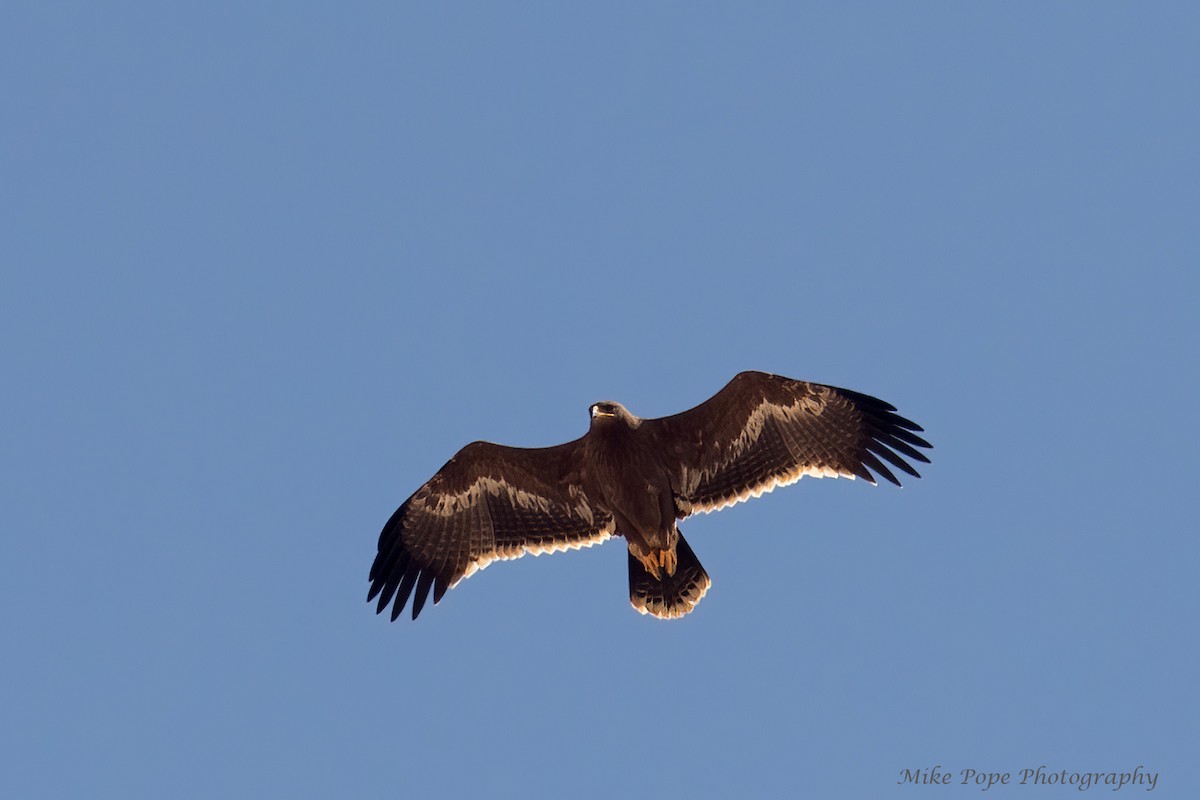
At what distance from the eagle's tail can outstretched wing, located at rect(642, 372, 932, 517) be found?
46 cm

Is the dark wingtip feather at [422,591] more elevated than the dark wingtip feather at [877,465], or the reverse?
the dark wingtip feather at [877,465]

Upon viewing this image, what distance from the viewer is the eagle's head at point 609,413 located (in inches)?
408

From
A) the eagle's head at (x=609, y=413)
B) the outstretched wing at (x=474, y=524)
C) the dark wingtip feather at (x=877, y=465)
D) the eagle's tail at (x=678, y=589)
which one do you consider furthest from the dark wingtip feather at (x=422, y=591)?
the dark wingtip feather at (x=877, y=465)

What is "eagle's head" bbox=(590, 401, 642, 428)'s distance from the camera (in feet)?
34.0

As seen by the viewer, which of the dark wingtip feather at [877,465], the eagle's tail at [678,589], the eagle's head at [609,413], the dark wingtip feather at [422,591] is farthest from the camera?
the dark wingtip feather at [422,591]

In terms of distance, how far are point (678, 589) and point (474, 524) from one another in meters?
2.21

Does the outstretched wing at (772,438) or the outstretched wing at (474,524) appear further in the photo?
the outstretched wing at (474,524)

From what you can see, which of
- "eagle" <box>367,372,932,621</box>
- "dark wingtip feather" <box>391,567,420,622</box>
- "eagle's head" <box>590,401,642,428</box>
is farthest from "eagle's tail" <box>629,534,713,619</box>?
"dark wingtip feather" <box>391,567,420,622</box>

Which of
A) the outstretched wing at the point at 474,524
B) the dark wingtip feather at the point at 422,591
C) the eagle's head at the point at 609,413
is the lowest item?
the dark wingtip feather at the point at 422,591

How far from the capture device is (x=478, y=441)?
11266 mm

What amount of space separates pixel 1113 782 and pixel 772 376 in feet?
14.8

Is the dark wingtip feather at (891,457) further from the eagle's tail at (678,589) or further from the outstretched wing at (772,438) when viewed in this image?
the eagle's tail at (678,589)

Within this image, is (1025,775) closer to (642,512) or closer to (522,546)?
(642,512)

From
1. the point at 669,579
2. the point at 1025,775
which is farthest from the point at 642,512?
the point at 1025,775
